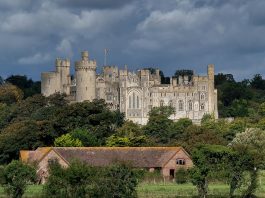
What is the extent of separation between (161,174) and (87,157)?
17.3 ft

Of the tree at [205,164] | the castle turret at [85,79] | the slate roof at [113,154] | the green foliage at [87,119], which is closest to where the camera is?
the tree at [205,164]

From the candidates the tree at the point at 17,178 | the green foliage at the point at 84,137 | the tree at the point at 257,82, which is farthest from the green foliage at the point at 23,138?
the tree at the point at 257,82

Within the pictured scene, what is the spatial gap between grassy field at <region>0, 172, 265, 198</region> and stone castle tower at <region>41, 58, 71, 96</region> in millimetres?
59668

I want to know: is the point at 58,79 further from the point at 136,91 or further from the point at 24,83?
the point at 24,83

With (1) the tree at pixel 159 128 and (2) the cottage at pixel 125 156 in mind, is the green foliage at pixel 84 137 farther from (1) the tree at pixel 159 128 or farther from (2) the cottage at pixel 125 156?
(1) the tree at pixel 159 128

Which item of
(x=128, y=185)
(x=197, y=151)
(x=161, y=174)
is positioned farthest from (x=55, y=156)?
(x=128, y=185)

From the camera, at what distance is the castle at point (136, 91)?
383ft

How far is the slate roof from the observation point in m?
66.2

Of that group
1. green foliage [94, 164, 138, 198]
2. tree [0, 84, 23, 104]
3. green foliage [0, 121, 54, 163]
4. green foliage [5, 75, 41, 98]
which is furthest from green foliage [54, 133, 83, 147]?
green foliage [5, 75, 41, 98]

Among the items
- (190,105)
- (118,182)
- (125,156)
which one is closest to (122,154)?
(125,156)

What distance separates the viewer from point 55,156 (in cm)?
6581

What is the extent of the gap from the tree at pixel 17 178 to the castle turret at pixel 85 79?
61563 mm

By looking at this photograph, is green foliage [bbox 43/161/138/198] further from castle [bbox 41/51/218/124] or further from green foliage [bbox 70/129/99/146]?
castle [bbox 41/51/218/124]

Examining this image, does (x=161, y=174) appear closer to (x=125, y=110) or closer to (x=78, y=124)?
(x=78, y=124)
